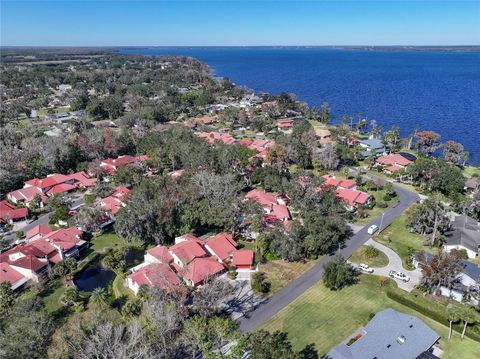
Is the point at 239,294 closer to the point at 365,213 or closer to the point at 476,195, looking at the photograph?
the point at 365,213

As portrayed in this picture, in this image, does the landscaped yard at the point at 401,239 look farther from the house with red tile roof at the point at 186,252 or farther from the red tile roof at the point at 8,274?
the red tile roof at the point at 8,274

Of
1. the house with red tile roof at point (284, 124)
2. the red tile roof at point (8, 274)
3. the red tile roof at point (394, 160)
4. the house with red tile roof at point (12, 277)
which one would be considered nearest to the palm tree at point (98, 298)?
the house with red tile roof at point (12, 277)

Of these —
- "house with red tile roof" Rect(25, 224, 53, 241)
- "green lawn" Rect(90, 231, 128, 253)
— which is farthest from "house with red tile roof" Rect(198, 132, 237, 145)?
"house with red tile roof" Rect(25, 224, 53, 241)

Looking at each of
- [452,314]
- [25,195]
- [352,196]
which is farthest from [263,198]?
[25,195]

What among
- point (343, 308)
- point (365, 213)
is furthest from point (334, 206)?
point (343, 308)

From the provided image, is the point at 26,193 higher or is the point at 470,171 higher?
the point at 470,171

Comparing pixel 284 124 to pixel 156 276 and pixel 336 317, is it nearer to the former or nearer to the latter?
pixel 156 276
